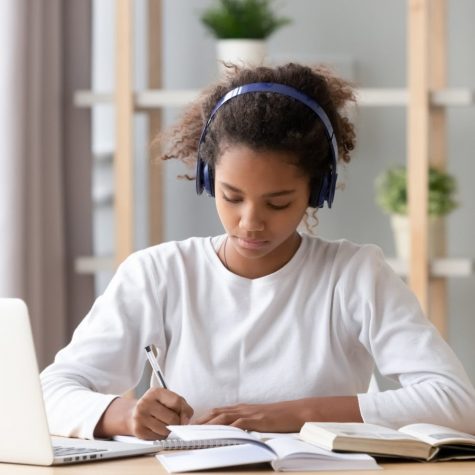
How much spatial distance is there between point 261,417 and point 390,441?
0.79ft

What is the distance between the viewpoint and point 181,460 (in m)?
1.30

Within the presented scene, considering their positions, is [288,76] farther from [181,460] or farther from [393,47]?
[393,47]

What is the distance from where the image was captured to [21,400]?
130 cm

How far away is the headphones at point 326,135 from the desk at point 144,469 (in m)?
0.52

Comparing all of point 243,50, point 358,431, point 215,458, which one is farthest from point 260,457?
point 243,50

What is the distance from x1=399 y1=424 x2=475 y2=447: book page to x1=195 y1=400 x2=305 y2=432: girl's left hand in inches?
6.3

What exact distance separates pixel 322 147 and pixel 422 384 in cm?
40

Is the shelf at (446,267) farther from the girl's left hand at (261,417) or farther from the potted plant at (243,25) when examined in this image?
the girl's left hand at (261,417)

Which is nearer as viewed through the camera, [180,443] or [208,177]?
[180,443]

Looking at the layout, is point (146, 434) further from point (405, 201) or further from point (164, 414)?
point (405, 201)

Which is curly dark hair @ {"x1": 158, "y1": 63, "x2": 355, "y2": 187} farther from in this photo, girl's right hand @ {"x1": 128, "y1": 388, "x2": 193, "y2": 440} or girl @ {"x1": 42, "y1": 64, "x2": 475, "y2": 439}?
girl's right hand @ {"x1": 128, "y1": 388, "x2": 193, "y2": 440}

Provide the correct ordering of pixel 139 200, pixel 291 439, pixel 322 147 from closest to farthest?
1. pixel 291 439
2. pixel 322 147
3. pixel 139 200

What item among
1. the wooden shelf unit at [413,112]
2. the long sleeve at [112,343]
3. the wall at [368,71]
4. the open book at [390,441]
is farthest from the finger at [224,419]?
the wall at [368,71]

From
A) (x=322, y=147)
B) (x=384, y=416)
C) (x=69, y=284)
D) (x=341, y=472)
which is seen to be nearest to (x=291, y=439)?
(x=341, y=472)
